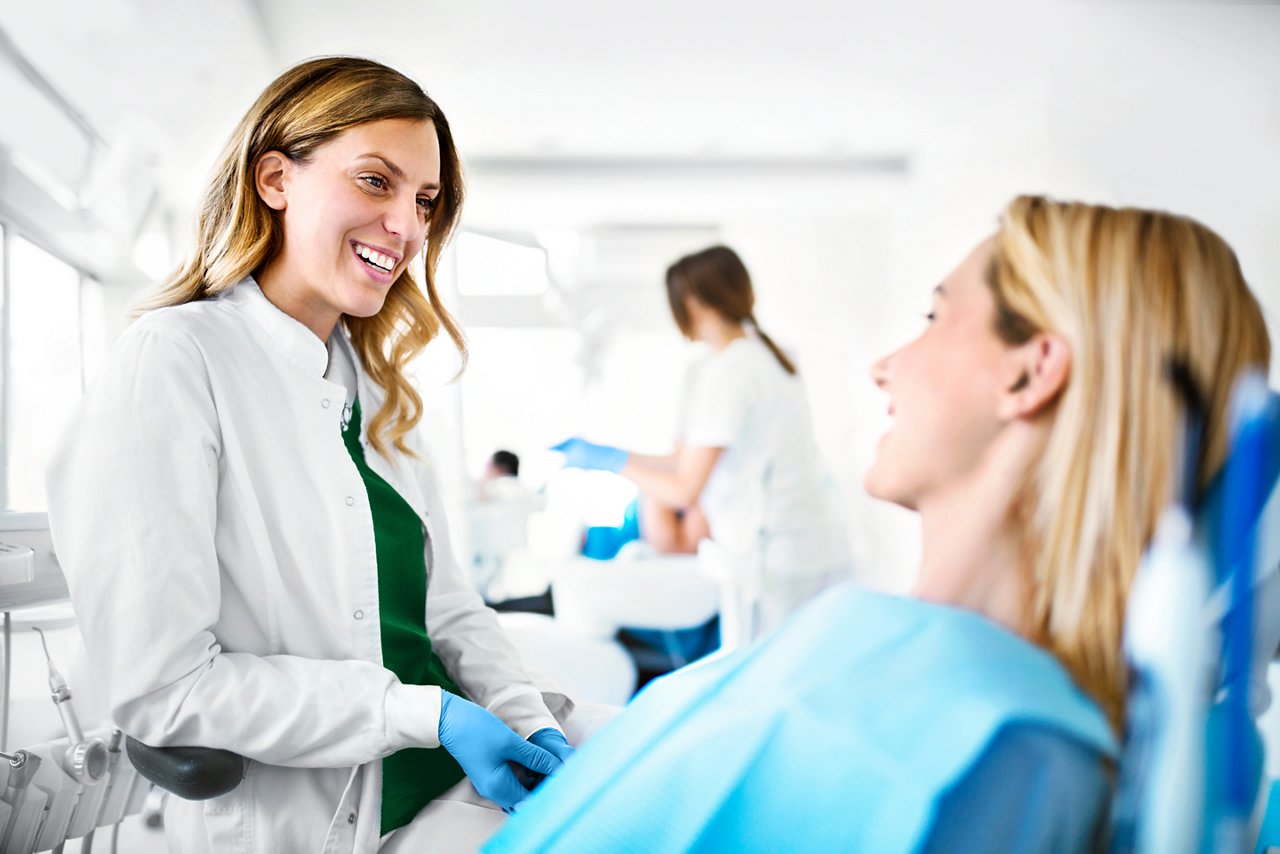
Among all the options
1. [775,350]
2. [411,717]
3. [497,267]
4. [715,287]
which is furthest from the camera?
[715,287]

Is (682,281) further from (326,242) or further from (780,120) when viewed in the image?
(326,242)

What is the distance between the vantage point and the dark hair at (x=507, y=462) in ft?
5.04

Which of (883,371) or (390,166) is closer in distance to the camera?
(883,371)

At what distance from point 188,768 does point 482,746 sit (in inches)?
9.8

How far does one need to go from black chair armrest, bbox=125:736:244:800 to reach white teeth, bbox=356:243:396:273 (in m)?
0.47

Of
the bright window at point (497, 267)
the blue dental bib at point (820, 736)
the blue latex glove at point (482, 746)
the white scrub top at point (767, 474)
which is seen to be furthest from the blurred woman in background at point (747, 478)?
the blue dental bib at point (820, 736)

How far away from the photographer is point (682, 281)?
1.77 meters

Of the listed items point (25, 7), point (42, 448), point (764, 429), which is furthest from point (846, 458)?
point (25, 7)

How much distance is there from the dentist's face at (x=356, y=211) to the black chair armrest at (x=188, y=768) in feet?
1.41

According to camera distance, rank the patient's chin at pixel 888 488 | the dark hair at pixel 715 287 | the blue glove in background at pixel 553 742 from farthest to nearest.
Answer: the dark hair at pixel 715 287 < the blue glove in background at pixel 553 742 < the patient's chin at pixel 888 488

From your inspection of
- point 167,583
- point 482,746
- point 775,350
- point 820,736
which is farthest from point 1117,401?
point 775,350

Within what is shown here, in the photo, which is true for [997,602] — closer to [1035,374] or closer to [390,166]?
[1035,374]

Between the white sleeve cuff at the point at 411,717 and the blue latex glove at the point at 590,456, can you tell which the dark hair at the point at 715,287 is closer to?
the blue latex glove at the point at 590,456

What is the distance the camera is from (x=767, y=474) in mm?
1506
